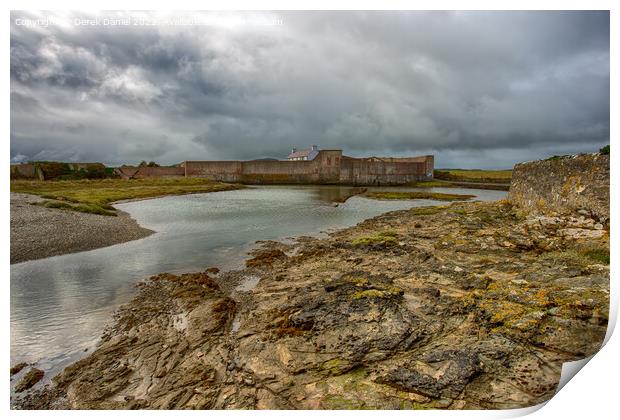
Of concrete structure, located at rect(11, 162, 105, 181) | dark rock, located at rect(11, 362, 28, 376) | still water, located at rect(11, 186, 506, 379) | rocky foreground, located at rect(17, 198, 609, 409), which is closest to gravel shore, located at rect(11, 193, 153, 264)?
still water, located at rect(11, 186, 506, 379)

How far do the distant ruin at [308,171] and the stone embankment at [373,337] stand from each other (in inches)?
2396

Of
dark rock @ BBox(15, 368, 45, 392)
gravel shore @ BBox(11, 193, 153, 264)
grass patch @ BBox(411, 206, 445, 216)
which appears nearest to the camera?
dark rock @ BBox(15, 368, 45, 392)

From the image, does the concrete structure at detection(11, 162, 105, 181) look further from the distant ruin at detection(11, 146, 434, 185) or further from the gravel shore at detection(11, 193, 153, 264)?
the gravel shore at detection(11, 193, 153, 264)

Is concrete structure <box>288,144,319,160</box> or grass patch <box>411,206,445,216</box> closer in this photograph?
grass patch <box>411,206,445,216</box>

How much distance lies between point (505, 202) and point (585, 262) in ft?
32.3

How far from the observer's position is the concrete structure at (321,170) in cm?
6788

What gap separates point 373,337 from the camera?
4574 millimetres

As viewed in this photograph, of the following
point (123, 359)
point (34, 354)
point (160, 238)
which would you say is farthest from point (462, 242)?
point (160, 238)

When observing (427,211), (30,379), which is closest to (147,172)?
(427,211)

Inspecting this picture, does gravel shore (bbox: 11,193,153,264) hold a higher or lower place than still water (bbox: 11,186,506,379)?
higher

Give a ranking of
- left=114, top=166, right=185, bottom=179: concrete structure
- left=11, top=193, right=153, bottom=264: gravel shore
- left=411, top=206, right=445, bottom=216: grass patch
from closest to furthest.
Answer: left=11, top=193, right=153, bottom=264: gravel shore
left=411, top=206, right=445, bottom=216: grass patch
left=114, top=166, right=185, bottom=179: concrete structure

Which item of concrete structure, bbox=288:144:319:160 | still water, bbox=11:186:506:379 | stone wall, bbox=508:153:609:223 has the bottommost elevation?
still water, bbox=11:186:506:379

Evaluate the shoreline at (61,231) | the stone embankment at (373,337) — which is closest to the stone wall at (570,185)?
the stone embankment at (373,337)

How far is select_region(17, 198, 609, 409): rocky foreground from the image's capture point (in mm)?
3641
